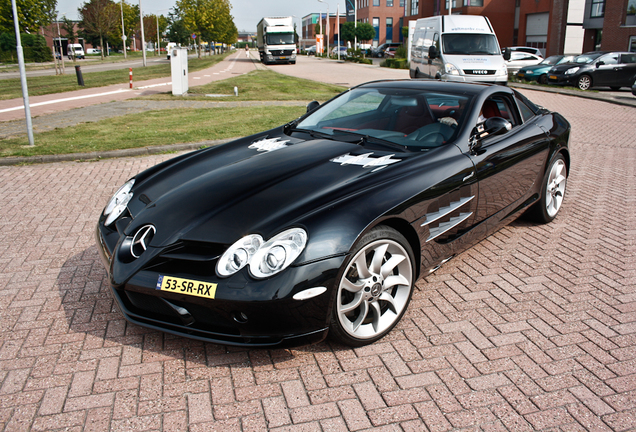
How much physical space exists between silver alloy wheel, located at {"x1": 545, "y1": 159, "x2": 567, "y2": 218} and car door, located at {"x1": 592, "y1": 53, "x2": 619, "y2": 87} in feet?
62.2

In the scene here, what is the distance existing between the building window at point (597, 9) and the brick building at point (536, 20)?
8.11ft

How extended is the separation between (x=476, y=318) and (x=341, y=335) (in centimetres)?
109

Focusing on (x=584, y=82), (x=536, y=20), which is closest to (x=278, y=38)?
(x=536, y=20)

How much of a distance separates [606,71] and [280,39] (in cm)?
2699

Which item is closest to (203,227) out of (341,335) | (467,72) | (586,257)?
(341,335)

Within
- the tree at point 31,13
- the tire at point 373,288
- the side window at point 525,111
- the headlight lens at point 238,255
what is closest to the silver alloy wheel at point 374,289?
the tire at point 373,288

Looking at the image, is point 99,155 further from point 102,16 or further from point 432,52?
point 102,16

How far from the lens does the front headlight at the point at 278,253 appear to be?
8.85ft

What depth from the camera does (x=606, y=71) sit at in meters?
21.2

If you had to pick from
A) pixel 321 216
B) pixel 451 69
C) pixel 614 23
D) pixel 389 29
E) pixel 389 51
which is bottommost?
pixel 321 216

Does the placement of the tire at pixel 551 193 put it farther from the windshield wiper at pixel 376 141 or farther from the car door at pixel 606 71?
the car door at pixel 606 71

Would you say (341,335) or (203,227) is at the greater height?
(203,227)

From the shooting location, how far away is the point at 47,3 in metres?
35.9

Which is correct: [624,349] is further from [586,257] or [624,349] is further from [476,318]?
[586,257]
